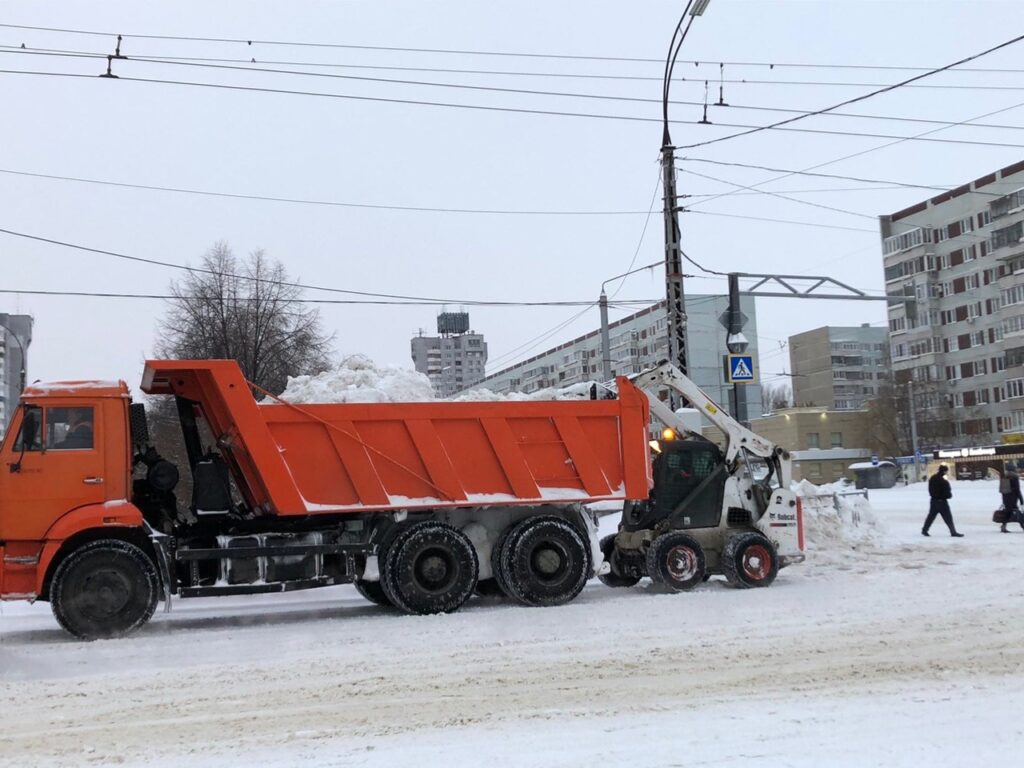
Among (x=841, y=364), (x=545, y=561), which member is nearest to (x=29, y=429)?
(x=545, y=561)

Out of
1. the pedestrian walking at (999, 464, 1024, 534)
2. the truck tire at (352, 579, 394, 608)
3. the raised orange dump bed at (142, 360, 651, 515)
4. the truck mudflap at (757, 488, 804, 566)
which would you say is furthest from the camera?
the pedestrian walking at (999, 464, 1024, 534)

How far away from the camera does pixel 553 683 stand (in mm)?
7477

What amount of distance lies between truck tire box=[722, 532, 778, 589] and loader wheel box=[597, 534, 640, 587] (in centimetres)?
149

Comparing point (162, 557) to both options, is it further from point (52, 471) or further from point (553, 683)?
point (553, 683)

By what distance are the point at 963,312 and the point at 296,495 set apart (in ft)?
233

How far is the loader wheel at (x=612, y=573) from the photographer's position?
539 inches

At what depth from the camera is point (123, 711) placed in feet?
23.0

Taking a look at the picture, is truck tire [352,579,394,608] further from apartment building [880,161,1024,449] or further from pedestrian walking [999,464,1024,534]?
apartment building [880,161,1024,449]

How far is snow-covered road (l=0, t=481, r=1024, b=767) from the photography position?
5.72 m

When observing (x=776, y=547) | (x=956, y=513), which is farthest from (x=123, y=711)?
(x=956, y=513)

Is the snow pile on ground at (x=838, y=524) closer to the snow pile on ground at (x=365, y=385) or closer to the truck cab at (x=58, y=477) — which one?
the snow pile on ground at (x=365, y=385)

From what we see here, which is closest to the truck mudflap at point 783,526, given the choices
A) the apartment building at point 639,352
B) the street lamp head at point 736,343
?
the street lamp head at point 736,343

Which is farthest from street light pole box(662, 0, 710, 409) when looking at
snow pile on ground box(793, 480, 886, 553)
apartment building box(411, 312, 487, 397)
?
apartment building box(411, 312, 487, 397)

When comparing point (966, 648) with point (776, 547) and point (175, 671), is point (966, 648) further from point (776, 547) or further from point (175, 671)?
point (175, 671)
